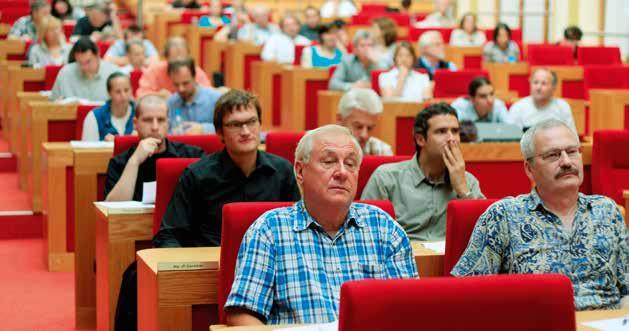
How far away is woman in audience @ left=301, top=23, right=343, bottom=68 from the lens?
40.0 ft

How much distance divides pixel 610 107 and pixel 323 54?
3.61 metres

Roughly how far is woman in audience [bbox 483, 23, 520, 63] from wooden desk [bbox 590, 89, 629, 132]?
438 cm

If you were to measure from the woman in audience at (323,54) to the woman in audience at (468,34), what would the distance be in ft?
11.4

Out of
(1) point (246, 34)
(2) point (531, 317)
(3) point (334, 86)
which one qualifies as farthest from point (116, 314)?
(1) point (246, 34)

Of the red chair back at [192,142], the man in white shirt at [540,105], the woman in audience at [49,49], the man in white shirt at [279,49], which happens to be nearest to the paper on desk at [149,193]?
the red chair back at [192,142]

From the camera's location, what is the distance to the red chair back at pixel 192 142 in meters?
5.57

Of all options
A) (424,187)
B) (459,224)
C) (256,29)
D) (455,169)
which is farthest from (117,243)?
(256,29)

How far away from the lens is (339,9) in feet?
65.2

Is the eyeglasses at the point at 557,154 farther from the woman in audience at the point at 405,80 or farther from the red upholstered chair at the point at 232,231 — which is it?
the woman in audience at the point at 405,80

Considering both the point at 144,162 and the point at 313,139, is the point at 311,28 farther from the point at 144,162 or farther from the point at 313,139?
the point at 313,139

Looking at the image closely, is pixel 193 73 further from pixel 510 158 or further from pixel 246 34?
pixel 246 34

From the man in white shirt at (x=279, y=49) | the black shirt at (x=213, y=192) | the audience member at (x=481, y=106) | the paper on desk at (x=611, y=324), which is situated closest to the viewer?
the paper on desk at (x=611, y=324)

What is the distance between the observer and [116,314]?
177 inches

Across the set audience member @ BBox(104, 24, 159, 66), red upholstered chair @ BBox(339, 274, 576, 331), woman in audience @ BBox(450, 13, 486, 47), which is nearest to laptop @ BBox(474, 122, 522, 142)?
red upholstered chair @ BBox(339, 274, 576, 331)
